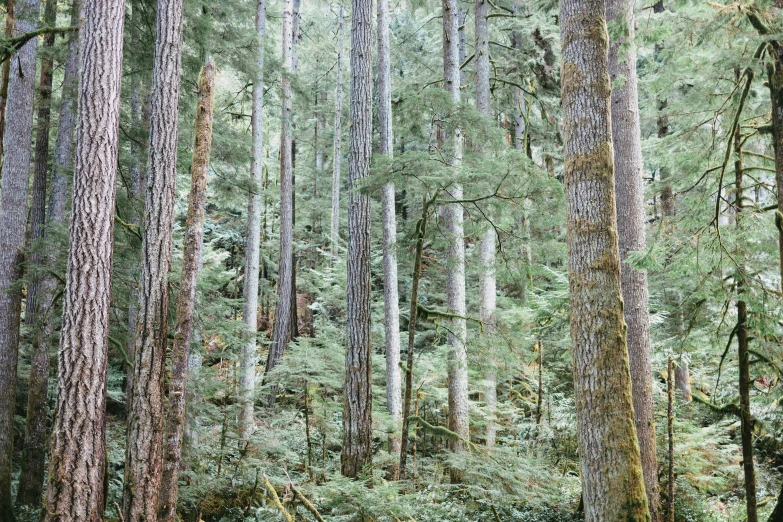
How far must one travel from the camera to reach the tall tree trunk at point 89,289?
5.30 metres

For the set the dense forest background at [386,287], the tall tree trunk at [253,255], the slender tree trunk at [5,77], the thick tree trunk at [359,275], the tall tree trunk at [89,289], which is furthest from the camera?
the tall tree trunk at [253,255]

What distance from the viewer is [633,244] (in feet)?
21.0

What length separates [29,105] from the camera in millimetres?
7961

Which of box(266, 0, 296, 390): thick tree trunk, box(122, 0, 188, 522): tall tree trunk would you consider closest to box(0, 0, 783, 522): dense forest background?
box(122, 0, 188, 522): tall tree trunk

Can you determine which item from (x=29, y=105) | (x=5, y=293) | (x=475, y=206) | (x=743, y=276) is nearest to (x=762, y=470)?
(x=743, y=276)

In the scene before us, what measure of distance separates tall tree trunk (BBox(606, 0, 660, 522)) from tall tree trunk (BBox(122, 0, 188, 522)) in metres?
5.20

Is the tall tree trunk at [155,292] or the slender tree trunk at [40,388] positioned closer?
the tall tree trunk at [155,292]

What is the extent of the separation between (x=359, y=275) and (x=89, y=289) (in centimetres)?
351

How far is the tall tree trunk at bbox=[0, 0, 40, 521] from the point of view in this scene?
7.54 meters

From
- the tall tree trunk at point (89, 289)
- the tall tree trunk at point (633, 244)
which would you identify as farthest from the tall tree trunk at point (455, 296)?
the tall tree trunk at point (89, 289)

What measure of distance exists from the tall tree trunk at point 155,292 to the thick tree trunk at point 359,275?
2.46 meters

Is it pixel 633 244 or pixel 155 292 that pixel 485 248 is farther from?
pixel 155 292

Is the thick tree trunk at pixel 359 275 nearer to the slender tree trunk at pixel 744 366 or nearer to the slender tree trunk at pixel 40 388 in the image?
the slender tree trunk at pixel 40 388

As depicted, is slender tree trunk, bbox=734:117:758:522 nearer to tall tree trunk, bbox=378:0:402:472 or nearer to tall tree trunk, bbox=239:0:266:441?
tall tree trunk, bbox=378:0:402:472
